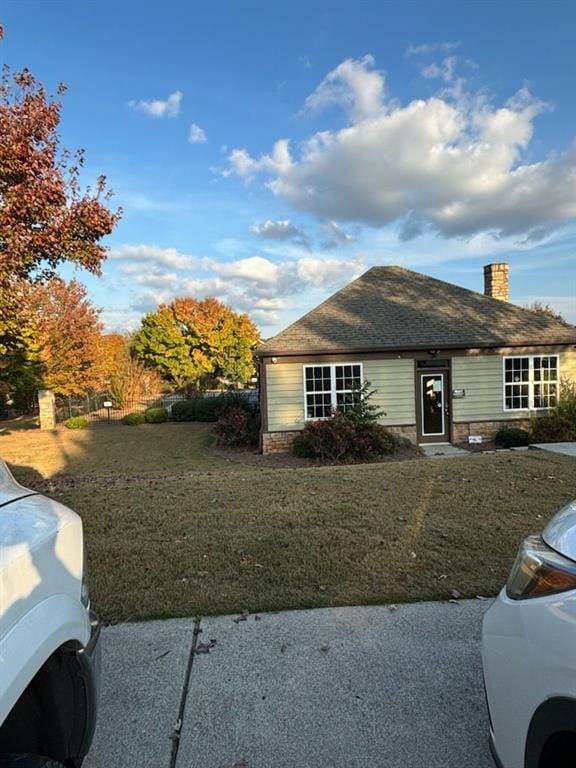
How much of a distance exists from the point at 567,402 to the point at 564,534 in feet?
46.5

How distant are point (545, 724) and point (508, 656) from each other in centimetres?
23

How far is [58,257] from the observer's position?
728 centimetres

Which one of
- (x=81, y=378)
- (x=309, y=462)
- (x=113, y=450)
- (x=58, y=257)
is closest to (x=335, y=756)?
(x=58, y=257)

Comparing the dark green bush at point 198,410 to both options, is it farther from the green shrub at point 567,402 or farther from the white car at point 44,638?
the white car at point 44,638

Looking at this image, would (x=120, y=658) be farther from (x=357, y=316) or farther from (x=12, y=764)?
(x=357, y=316)

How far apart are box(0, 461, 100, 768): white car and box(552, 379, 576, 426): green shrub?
14441 mm

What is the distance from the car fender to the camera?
132 centimetres

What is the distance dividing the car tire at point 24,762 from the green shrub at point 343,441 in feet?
35.6

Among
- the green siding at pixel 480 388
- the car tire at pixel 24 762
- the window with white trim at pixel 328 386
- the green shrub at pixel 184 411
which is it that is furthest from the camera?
the green shrub at pixel 184 411

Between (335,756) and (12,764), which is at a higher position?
(12,764)

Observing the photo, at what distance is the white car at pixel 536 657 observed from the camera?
1403 mm

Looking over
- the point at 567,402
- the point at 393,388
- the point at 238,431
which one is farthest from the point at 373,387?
the point at 567,402

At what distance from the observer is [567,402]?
46.0 feet

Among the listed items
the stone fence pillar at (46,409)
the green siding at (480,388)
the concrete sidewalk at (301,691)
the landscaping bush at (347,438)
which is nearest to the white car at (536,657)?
the concrete sidewalk at (301,691)
